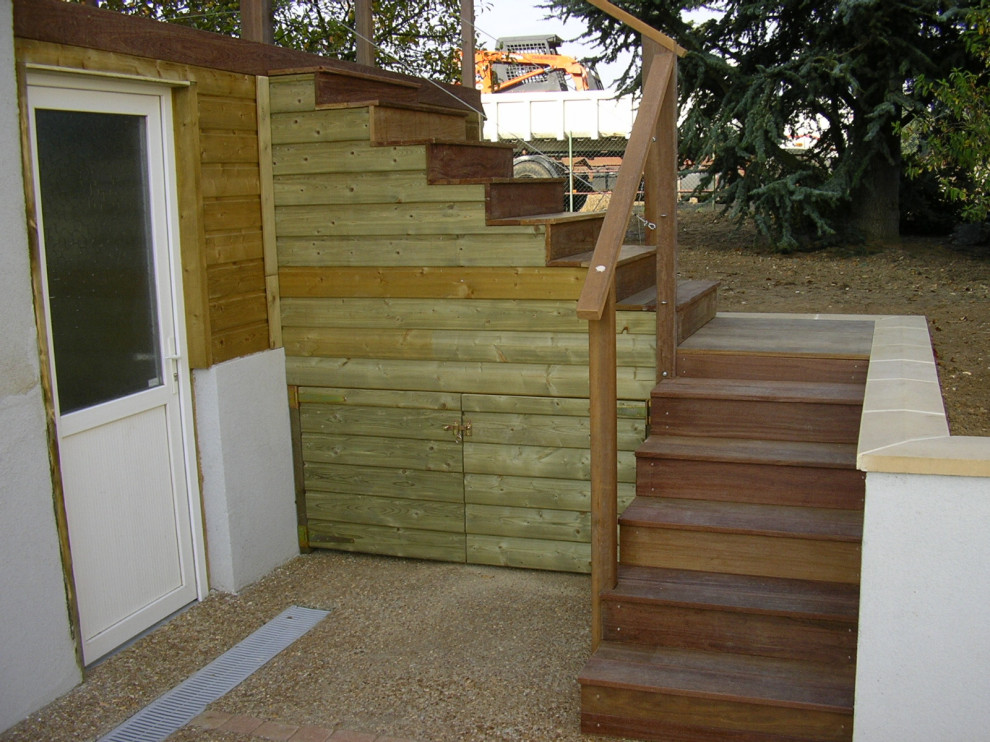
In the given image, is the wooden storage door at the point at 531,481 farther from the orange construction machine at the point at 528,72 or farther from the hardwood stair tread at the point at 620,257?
the orange construction machine at the point at 528,72

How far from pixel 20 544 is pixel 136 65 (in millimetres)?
1850

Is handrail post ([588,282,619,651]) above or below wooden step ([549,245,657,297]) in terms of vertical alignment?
below

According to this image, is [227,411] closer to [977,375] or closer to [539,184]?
[539,184]

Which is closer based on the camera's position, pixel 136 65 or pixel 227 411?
pixel 136 65

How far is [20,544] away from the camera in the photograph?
10.9 feet

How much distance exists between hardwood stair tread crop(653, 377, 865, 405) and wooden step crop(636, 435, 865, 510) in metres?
0.17

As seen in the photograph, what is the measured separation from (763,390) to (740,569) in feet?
2.66

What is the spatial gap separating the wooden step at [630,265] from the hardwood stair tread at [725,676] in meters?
1.60

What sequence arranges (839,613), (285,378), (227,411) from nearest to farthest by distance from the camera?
(839,613) < (227,411) < (285,378)

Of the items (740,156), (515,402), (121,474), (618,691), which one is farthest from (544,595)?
(740,156)

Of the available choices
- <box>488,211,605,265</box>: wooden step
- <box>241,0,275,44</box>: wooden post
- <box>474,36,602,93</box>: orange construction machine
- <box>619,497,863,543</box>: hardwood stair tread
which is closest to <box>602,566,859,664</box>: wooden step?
<box>619,497,863,543</box>: hardwood stair tread

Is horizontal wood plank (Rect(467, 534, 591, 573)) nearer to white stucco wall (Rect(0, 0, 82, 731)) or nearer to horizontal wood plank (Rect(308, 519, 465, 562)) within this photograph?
horizontal wood plank (Rect(308, 519, 465, 562))

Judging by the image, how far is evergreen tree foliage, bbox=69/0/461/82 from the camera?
6.41 meters

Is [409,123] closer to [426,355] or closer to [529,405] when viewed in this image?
[426,355]
